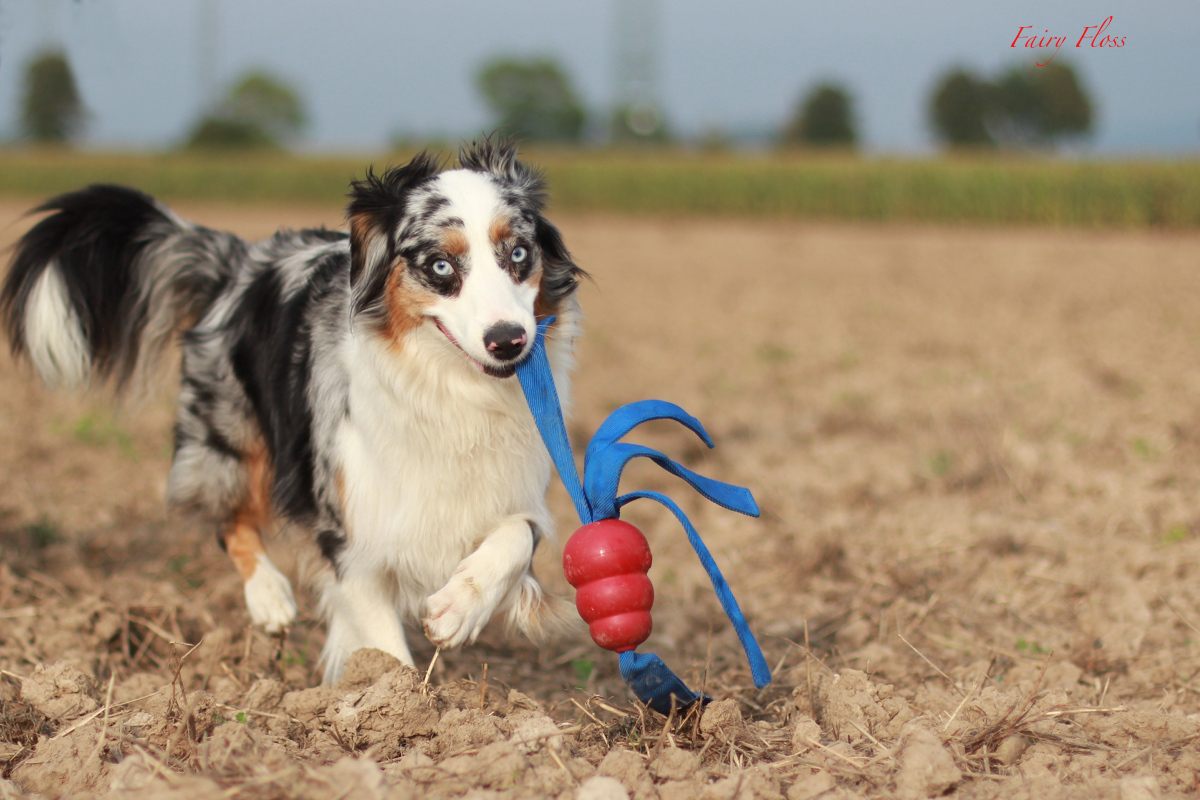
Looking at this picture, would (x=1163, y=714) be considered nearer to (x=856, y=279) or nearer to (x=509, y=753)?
(x=509, y=753)

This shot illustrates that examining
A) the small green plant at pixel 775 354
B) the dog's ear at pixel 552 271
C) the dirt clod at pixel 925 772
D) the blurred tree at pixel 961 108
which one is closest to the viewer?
the dirt clod at pixel 925 772

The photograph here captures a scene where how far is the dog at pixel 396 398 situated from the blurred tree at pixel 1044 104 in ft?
173

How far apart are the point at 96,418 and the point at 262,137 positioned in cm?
6222

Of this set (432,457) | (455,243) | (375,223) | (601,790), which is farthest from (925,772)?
(375,223)

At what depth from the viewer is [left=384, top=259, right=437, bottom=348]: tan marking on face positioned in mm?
3086

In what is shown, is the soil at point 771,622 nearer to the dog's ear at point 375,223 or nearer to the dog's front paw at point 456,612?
the dog's front paw at point 456,612

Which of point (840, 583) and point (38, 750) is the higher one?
point (38, 750)

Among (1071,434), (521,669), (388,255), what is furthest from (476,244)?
(1071,434)

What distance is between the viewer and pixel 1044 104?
5506 cm

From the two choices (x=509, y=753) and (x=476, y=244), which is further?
(x=476, y=244)

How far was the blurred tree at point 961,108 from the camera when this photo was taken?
63.8 metres

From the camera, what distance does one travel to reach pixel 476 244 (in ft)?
9.87

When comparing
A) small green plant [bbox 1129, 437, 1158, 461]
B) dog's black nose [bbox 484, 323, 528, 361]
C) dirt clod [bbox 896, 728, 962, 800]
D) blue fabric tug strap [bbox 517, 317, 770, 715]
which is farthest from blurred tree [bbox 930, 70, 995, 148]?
dirt clod [bbox 896, 728, 962, 800]

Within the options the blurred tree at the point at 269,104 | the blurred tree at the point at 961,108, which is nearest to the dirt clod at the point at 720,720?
the blurred tree at the point at 961,108
